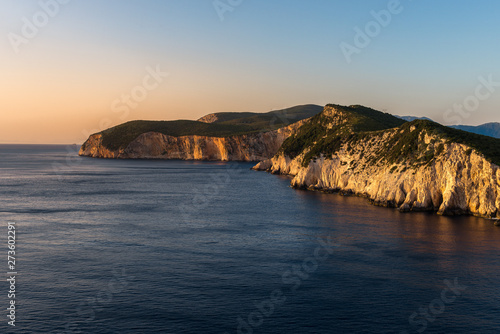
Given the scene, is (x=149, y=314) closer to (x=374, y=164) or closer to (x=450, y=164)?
(x=450, y=164)

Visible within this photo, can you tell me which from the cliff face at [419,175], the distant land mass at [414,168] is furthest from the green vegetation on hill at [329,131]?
the cliff face at [419,175]

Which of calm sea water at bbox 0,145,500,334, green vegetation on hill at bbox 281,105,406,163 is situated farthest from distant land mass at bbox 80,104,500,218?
calm sea water at bbox 0,145,500,334

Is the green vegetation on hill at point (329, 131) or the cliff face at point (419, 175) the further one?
the green vegetation on hill at point (329, 131)

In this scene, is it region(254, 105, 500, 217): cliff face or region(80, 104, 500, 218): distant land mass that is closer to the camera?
region(254, 105, 500, 217): cliff face

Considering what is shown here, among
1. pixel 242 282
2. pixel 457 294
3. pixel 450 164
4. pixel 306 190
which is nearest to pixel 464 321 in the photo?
pixel 457 294

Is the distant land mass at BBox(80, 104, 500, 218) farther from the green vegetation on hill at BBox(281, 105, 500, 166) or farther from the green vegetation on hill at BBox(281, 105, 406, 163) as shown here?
the green vegetation on hill at BBox(281, 105, 406, 163)

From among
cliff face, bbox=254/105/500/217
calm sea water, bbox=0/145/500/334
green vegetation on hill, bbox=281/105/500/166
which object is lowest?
calm sea water, bbox=0/145/500/334

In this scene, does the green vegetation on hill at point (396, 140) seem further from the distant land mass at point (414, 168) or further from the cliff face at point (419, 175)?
the cliff face at point (419, 175)

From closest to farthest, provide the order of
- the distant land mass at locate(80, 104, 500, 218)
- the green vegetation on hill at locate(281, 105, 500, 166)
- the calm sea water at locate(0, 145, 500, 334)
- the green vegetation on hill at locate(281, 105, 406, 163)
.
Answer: the calm sea water at locate(0, 145, 500, 334), the distant land mass at locate(80, 104, 500, 218), the green vegetation on hill at locate(281, 105, 500, 166), the green vegetation on hill at locate(281, 105, 406, 163)
